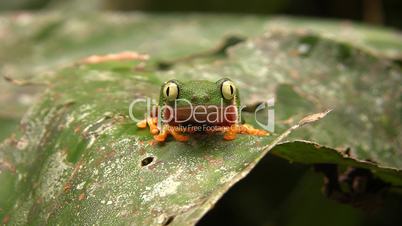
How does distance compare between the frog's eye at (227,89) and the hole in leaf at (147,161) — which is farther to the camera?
the frog's eye at (227,89)

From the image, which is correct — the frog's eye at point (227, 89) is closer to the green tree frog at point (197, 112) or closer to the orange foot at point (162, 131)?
the green tree frog at point (197, 112)

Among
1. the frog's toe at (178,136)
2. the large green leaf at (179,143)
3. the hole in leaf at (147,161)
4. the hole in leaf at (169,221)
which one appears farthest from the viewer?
the frog's toe at (178,136)

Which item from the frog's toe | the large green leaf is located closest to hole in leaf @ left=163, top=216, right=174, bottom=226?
the large green leaf

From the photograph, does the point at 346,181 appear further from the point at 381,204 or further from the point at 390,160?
the point at 390,160

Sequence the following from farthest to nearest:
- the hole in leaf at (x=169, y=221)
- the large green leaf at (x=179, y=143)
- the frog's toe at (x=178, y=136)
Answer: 1. the frog's toe at (x=178, y=136)
2. the large green leaf at (x=179, y=143)
3. the hole in leaf at (x=169, y=221)

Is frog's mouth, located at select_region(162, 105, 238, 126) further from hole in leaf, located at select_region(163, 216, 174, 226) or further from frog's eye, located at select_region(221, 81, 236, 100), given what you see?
hole in leaf, located at select_region(163, 216, 174, 226)

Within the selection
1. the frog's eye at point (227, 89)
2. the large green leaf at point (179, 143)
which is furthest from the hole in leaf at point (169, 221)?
the frog's eye at point (227, 89)

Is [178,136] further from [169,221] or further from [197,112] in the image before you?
[169,221]

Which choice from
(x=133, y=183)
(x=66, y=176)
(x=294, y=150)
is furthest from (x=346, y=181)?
A: (x=66, y=176)
